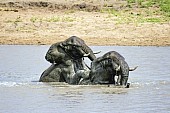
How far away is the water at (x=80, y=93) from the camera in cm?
1308

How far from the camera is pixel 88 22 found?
30.8 metres

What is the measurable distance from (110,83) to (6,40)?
1428cm

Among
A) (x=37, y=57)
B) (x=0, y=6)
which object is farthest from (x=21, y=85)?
(x=0, y=6)

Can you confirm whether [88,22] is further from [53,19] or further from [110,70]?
[110,70]

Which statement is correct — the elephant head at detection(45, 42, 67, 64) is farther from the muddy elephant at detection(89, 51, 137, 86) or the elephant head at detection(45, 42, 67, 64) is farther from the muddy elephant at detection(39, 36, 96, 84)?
the muddy elephant at detection(89, 51, 137, 86)

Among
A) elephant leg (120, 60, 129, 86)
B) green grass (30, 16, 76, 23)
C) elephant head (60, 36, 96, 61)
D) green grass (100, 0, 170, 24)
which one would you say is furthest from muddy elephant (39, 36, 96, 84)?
green grass (30, 16, 76, 23)

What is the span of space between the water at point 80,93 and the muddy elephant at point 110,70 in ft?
0.77

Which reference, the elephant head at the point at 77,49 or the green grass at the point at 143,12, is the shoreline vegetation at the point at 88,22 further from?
the elephant head at the point at 77,49

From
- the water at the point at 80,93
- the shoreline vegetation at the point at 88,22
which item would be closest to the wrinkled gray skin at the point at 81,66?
the water at the point at 80,93

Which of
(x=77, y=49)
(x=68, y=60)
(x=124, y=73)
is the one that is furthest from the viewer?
(x=68, y=60)

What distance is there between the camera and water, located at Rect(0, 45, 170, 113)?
515 inches

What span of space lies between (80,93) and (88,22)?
16.0 m

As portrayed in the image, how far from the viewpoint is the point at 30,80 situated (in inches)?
687

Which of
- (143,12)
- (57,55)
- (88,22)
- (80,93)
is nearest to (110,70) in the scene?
(80,93)
